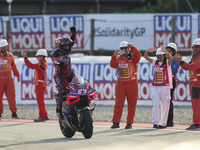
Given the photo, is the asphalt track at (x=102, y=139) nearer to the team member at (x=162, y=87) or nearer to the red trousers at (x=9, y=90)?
the team member at (x=162, y=87)

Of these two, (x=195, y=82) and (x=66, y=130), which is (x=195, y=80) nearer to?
(x=195, y=82)

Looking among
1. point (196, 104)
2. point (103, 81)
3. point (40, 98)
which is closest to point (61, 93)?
point (196, 104)

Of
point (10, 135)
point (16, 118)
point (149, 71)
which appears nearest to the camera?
point (10, 135)

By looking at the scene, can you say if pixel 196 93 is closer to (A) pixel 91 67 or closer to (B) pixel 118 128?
(B) pixel 118 128

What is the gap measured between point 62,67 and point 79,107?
1044 millimetres

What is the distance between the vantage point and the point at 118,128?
9.56 metres

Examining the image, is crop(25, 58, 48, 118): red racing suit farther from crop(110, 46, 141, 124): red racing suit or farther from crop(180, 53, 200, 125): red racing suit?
crop(180, 53, 200, 125): red racing suit

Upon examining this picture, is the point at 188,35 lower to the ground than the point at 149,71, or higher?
higher

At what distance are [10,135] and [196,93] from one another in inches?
159

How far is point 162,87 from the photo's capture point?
9.54 m

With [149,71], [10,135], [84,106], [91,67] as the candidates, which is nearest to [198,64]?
[84,106]

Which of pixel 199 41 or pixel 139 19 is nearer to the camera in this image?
pixel 199 41

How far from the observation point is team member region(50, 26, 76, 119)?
26.3 feet

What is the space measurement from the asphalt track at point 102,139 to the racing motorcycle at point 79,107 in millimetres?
236
